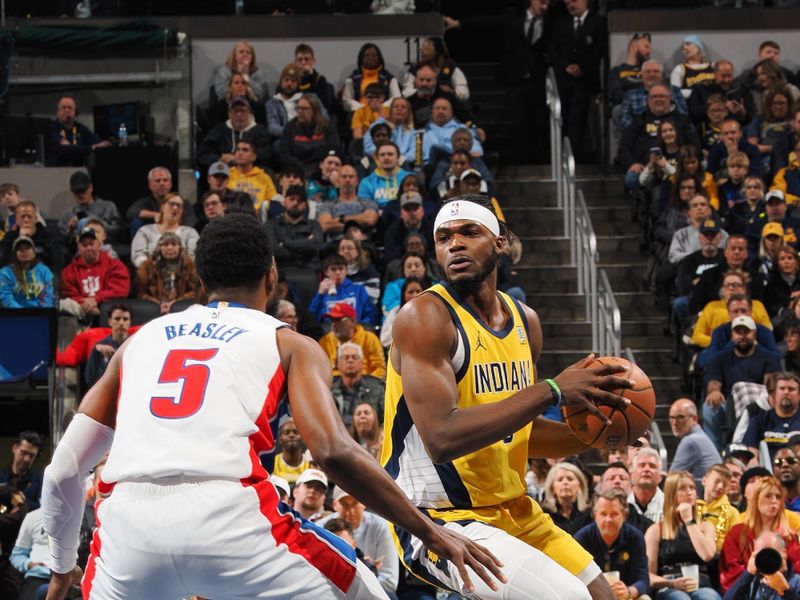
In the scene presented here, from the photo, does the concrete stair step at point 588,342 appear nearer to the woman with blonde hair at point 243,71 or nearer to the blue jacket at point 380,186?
the blue jacket at point 380,186

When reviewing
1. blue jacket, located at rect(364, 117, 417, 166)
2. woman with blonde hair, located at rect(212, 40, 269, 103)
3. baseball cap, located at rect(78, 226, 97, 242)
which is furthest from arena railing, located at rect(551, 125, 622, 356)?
baseball cap, located at rect(78, 226, 97, 242)

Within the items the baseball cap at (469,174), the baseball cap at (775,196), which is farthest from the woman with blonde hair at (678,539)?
the baseball cap at (775,196)

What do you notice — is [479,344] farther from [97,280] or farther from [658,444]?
[97,280]

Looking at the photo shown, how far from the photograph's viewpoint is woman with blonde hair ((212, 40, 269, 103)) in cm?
1807

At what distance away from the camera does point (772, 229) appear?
15336mm

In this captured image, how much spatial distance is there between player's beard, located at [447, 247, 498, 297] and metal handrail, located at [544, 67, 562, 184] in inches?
469

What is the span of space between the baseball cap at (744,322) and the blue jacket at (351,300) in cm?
359

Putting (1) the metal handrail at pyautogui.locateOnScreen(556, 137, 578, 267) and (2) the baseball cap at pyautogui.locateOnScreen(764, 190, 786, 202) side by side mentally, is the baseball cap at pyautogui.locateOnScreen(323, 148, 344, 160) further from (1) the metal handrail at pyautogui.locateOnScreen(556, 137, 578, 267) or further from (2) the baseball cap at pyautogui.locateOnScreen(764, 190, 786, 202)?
Result: (2) the baseball cap at pyautogui.locateOnScreen(764, 190, 786, 202)

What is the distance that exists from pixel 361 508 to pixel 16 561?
284cm

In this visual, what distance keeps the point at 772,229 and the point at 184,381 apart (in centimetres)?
1170

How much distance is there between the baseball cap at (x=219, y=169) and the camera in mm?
16062

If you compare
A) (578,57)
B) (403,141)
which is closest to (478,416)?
(403,141)

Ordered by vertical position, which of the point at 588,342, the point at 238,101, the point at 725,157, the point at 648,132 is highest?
the point at 238,101

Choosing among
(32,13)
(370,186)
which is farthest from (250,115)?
(32,13)
